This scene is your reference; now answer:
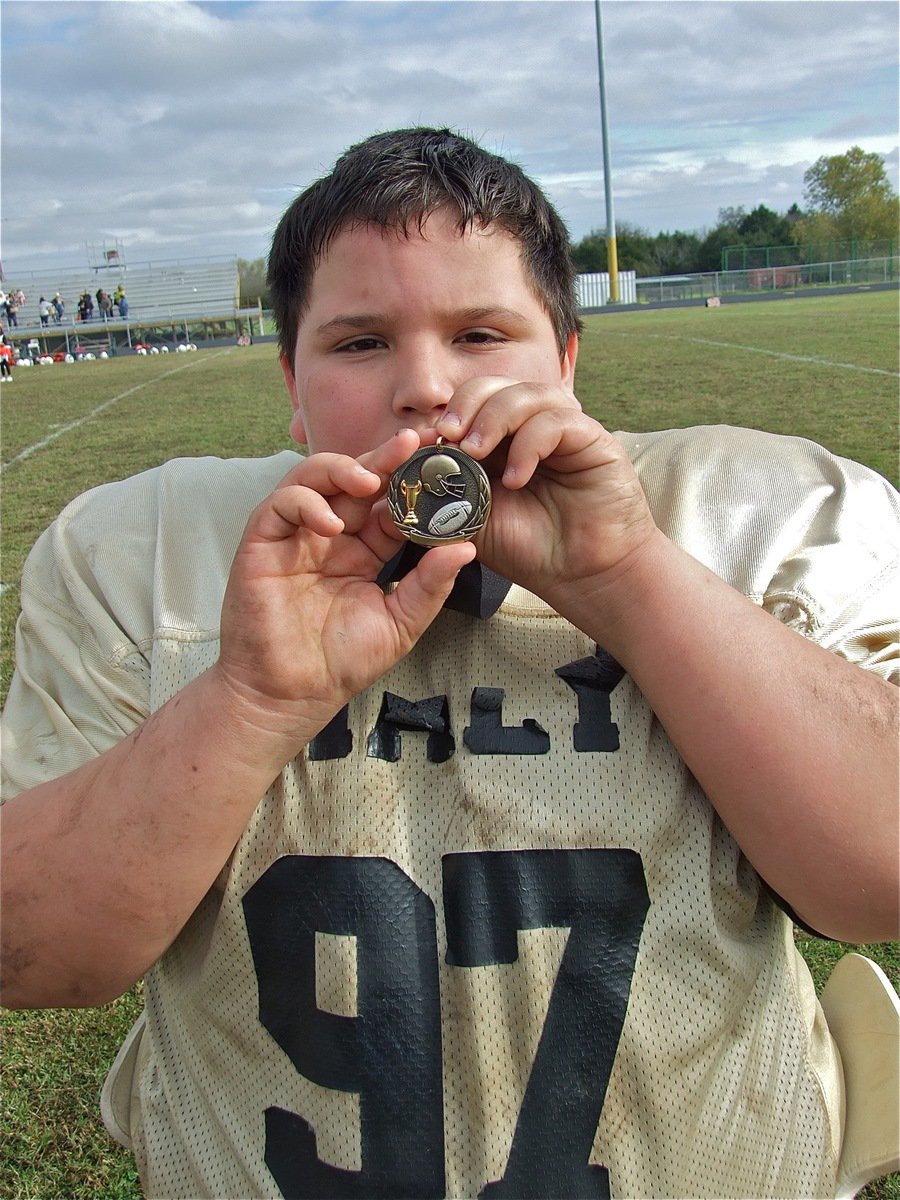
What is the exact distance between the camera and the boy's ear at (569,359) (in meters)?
1.80

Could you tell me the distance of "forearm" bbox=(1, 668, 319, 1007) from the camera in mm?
1307

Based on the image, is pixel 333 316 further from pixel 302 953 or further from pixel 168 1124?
pixel 168 1124

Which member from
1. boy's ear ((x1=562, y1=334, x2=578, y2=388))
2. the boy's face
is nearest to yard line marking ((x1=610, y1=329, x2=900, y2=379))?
boy's ear ((x1=562, y1=334, x2=578, y2=388))

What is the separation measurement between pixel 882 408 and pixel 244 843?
900cm

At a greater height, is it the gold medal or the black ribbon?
the gold medal

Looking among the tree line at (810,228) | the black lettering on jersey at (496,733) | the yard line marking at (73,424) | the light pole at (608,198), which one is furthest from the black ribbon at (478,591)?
the tree line at (810,228)

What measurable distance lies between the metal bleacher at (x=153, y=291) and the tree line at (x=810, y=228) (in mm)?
8546

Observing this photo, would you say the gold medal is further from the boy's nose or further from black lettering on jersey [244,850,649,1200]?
black lettering on jersey [244,850,649,1200]

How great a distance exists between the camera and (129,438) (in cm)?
1127

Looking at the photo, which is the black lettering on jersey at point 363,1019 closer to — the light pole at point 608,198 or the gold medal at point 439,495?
the gold medal at point 439,495

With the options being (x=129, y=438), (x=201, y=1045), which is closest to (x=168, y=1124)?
(x=201, y=1045)

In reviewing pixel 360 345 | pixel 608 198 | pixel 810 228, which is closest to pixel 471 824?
pixel 360 345

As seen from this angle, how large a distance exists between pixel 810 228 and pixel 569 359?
65311 millimetres

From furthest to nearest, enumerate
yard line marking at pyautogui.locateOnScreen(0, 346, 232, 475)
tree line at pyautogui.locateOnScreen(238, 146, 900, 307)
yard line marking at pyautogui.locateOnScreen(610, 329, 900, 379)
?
tree line at pyautogui.locateOnScreen(238, 146, 900, 307) → yard line marking at pyautogui.locateOnScreen(610, 329, 900, 379) → yard line marking at pyautogui.locateOnScreen(0, 346, 232, 475)
